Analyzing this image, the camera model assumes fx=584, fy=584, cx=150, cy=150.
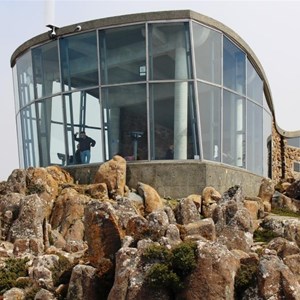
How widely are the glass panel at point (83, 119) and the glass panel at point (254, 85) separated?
9638mm

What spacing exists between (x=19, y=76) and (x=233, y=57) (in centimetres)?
1291

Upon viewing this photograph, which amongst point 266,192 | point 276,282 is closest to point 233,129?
point 266,192

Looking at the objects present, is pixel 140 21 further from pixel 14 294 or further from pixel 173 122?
pixel 14 294

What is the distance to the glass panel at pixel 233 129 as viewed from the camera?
Answer: 3167 cm

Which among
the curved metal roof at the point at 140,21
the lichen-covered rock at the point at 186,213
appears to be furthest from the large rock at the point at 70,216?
the curved metal roof at the point at 140,21

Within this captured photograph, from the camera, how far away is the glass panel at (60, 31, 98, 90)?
101ft

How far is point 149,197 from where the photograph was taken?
26.1m

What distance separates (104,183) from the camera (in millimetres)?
26578

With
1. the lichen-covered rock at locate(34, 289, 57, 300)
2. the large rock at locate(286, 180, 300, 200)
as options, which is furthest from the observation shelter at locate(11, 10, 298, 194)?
the lichen-covered rock at locate(34, 289, 57, 300)

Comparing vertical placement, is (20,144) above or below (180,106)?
below

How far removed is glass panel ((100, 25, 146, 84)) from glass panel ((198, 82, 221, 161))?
3284 millimetres

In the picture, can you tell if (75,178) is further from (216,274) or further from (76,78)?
(216,274)

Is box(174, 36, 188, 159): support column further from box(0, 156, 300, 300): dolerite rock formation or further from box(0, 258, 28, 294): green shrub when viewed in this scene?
box(0, 258, 28, 294): green shrub

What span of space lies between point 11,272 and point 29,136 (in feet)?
59.1
